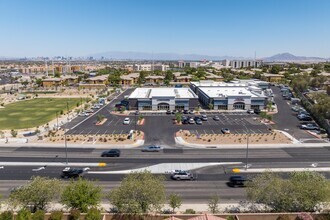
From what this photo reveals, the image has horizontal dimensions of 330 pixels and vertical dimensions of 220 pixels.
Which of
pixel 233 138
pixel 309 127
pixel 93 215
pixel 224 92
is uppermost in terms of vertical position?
pixel 224 92

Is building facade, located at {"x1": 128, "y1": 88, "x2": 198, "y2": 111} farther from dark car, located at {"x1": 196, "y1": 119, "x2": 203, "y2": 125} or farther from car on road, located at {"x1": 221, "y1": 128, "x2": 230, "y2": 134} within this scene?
car on road, located at {"x1": 221, "y1": 128, "x2": 230, "y2": 134}

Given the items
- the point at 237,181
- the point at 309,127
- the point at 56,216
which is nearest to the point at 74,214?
the point at 56,216

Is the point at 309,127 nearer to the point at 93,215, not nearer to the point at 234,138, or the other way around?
the point at 234,138

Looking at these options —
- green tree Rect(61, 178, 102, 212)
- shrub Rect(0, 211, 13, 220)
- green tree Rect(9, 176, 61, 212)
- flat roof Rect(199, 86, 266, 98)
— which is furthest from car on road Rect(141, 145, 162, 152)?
flat roof Rect(199, 86, 266, 98)

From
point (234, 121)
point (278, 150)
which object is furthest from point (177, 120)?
point (278, 150)

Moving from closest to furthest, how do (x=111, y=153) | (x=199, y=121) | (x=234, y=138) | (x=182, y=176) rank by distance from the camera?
(x=182, y=176), (x=111, y=153), (x=234, y=138), (x=199, y=121)

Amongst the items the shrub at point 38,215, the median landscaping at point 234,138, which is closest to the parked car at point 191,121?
the median landscaping at point 234,138

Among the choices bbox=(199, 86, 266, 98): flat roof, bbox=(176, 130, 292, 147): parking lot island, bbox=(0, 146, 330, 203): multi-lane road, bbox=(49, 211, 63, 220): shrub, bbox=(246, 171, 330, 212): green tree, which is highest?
bbox=(199, 86, 266, 98): flat roof
